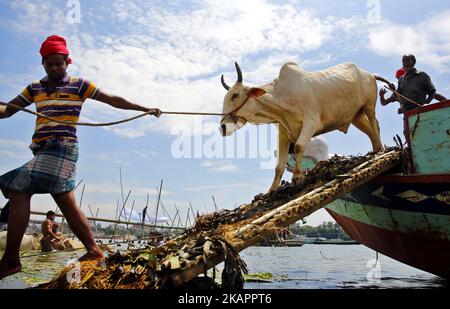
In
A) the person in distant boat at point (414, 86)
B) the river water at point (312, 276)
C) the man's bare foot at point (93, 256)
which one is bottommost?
the river water at point (312, 276)

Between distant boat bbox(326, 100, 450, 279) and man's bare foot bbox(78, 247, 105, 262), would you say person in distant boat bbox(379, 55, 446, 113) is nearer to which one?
distant boat bbox(326, 100, 450, 279)

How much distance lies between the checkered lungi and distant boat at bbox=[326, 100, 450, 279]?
4.86m

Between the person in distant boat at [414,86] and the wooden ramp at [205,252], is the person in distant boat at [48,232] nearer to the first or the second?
the wooden ramp at [205,252]

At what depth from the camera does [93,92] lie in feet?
10.7

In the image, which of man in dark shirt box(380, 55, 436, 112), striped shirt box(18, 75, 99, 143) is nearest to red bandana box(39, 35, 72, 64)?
striped shirt box(18, 75, 99, 143)

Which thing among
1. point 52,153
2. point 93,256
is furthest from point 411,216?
point 52,153

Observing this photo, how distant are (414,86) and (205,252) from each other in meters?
6.28

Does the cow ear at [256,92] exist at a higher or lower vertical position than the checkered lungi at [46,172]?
higher

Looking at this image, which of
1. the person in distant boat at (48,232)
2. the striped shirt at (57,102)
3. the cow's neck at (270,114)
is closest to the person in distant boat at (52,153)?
the striped shirt at (57,102)

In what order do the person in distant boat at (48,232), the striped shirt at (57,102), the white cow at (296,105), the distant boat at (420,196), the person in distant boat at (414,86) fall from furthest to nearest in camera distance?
the person in distant boat at (48,232)
the person in distant boat at (414,86)
the white cow at (296,105)
the distant boat at (420,196)
the striped shirt at (57,102)

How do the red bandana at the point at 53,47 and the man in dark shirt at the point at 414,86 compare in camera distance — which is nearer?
the red bandana at the point at 53,47

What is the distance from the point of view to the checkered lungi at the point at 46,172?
2865 millimetres

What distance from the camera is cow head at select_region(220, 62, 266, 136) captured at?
6.82 metres
